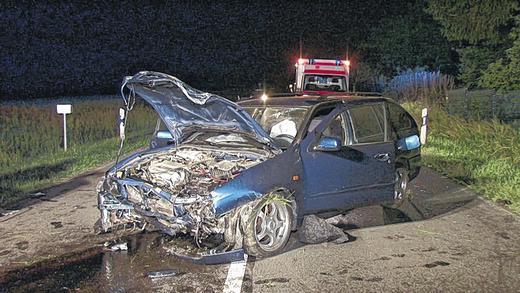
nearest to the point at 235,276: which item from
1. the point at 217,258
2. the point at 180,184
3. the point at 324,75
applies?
the point at 217,258

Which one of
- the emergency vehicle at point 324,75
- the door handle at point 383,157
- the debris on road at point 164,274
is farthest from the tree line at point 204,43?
the debris on road at point 164,274

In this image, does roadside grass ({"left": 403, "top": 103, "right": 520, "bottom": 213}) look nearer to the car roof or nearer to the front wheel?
the front wheel

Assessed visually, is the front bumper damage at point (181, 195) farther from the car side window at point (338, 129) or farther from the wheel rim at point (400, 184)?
the wheel rim at point (400, 184)

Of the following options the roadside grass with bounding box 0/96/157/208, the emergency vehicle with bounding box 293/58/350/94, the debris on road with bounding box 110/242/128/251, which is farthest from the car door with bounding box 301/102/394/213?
the emergency vehicle with bounding box 293/58/350/94

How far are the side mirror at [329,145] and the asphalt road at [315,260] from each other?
107 cm

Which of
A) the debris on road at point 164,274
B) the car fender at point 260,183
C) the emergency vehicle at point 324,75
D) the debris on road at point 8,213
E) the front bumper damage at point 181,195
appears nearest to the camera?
the debris on road at point 164,274

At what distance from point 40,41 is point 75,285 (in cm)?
4584

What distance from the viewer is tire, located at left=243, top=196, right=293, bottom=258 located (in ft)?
20.3

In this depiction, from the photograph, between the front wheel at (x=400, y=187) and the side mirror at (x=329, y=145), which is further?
the front wheel at (x=400, y=187)

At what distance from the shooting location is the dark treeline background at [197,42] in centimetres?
4284

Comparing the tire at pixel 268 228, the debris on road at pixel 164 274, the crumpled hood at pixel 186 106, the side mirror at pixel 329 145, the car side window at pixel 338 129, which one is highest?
the crumpled hood at pixel 186 106

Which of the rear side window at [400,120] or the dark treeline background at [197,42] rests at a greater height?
the dark treeline background at [197,42]

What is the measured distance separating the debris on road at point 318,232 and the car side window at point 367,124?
1.19 meters

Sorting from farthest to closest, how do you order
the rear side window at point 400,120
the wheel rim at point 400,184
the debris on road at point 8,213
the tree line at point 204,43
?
the tree line at point 204,43, the rear side window at point 400,120, the wheel rim at point 400,184, the debris on road at point 8,213
